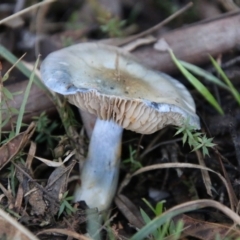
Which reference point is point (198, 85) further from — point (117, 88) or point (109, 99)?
point (109, 99)

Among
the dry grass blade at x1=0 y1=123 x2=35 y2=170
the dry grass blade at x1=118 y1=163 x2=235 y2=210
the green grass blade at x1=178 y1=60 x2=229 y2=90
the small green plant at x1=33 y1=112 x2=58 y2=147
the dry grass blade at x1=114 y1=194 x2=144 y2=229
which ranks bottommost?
the dry grass blade at x1=114 y1=194 x2=144 y2=229

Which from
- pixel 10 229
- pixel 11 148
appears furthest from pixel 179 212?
pixel 11 148

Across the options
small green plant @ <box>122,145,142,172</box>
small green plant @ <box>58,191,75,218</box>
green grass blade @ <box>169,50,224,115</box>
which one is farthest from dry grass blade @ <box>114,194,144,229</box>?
green grass blade @ <box>169,50,224,115</box>

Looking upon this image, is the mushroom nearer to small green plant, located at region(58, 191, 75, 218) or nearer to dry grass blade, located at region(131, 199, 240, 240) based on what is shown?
small green plant, located at region(58, 191, 75, 218)

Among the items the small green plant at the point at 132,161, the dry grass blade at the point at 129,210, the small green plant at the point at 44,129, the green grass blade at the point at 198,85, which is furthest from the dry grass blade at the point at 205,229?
the small green plant at the point at 44,129

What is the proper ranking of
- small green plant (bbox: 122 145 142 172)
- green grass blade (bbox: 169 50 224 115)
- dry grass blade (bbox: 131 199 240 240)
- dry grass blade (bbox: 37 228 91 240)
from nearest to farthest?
1. dry grass blade (bbox: 131 199 240 240)
2. dry grass blade (bbox: 37 228 91 240)
3. small green plant (bbox: 122 145 142 172)
4. green grass blade (bbox: 169 50 224 115)

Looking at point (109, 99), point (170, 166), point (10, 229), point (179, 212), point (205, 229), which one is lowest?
point (205, 229)

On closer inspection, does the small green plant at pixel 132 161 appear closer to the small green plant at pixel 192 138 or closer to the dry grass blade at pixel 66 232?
the small green plant at pixel 192 138

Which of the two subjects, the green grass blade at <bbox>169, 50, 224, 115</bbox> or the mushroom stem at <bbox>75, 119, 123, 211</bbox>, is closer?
the mushroom stem at <bbox>75, 119, 123, 211</bbox>
